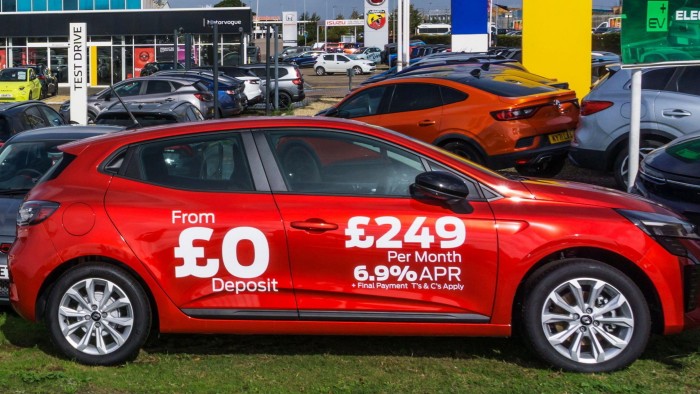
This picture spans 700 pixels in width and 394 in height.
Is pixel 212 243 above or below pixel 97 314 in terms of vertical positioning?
above

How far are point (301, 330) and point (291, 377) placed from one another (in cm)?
28

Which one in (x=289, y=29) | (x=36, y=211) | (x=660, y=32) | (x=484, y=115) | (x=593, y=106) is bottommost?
(x=36, y=211)

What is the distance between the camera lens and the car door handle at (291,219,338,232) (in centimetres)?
529

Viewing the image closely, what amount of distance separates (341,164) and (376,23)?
231 feet

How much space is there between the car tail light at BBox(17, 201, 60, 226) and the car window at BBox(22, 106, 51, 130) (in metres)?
6.66

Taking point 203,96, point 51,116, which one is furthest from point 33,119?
point 203,96

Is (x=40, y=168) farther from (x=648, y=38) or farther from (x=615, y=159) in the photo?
(x=615, y=159)

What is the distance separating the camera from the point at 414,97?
1253 cm

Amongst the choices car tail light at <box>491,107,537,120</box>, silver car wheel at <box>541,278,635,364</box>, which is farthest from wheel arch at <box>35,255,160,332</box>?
car tail light at <box>491,107,537,120</box>

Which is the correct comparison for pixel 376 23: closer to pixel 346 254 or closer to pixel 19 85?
pixel 19 85

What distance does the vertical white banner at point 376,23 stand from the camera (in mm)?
72812

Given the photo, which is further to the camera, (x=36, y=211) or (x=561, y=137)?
(x=561, y=137)

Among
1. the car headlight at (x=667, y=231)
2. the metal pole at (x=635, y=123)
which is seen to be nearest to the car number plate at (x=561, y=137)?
the metal pole at (x=635, y=123)

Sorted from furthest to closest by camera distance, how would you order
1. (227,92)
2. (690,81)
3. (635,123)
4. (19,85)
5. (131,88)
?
(19,85) → (227,92) → (131,88) → (690,81) → (635,123)
